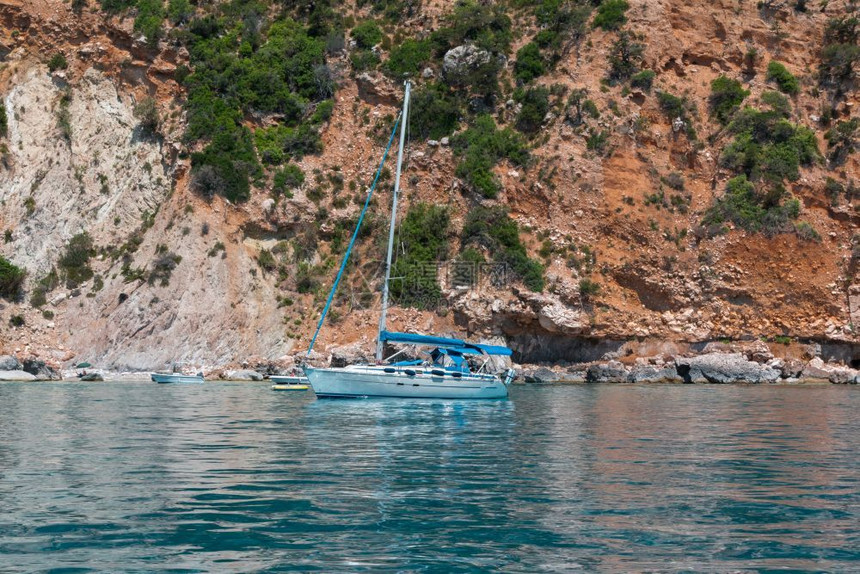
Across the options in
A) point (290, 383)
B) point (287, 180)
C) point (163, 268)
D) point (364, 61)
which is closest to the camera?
point (290, 383)

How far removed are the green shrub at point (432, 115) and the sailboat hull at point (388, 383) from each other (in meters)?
24.6

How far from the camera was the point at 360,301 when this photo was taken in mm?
45250

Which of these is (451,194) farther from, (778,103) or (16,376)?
(16,376)

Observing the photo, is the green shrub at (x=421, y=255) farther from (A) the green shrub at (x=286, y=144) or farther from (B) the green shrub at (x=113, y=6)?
(B) the green shrub at (x=113, y=6)

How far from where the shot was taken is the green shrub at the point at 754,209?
44656mm

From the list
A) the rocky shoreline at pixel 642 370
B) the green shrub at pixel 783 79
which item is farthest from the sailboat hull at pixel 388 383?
the green shrub at pixel 783 79

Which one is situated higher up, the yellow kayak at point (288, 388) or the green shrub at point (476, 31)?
the green shrub at point (476, 31)

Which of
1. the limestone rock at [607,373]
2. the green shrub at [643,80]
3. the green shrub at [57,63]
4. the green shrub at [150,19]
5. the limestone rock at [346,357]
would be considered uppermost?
the green shrub at [150,19]

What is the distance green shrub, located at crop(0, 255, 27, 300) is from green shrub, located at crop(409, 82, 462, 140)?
20956mm

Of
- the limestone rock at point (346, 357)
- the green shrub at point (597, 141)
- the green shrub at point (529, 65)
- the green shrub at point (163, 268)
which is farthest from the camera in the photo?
the green shrub at point (529, 65)

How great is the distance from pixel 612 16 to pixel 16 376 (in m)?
34.8

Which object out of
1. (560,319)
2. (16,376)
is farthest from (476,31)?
(16,376)

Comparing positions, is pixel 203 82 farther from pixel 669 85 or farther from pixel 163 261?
pixel 669 85

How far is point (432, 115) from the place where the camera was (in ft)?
166
